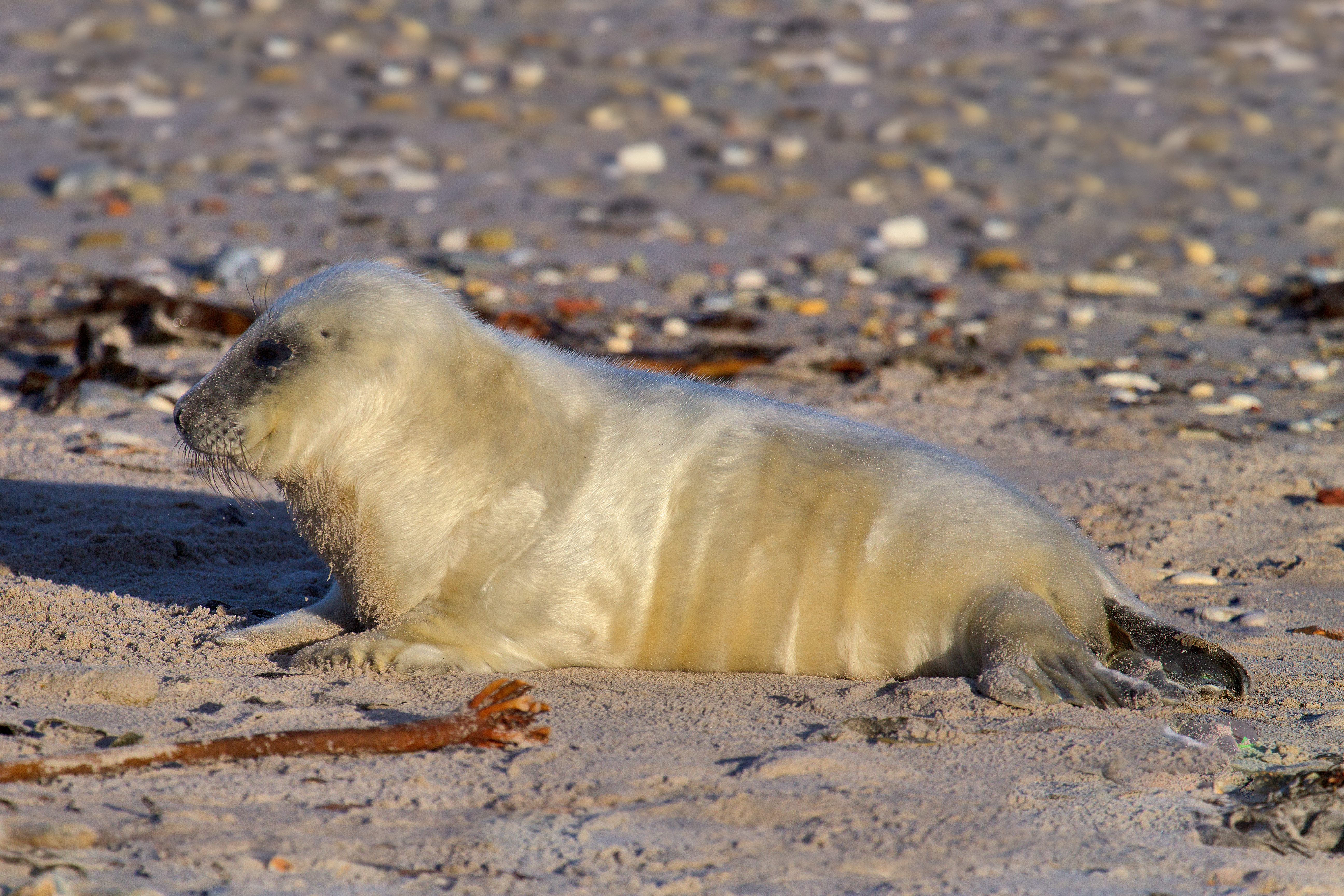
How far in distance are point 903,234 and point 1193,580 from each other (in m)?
4.78

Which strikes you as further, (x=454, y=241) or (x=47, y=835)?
(x=454, y=241)

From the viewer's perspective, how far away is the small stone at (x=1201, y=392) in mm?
6043

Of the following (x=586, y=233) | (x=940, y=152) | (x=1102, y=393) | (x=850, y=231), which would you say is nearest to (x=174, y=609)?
(x=1102, y=393)

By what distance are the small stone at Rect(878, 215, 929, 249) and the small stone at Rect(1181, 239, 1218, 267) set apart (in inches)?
61.0

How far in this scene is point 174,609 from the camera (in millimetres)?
3535

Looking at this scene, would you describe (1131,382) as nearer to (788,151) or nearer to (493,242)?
(493,242)

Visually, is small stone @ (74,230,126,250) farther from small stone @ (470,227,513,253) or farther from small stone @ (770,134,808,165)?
small stone @ (770,134,808,165)

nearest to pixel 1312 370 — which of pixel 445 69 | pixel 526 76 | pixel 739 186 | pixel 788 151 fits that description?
pixel 739 186

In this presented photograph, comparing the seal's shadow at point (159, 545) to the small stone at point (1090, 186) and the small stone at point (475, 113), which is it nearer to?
the small stone at point (475, 113)

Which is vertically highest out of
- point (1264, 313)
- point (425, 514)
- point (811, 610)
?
point (425, 514)

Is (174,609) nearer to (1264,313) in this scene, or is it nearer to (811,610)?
(811,610)

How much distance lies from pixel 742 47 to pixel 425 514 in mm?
8408

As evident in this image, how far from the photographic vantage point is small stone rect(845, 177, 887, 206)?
9.12 meters

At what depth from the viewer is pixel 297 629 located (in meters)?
3.36
